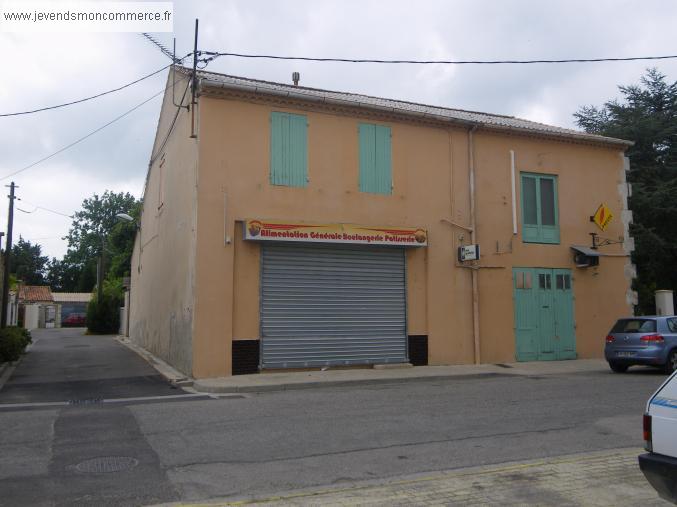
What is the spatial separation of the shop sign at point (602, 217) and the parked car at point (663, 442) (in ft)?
49.4

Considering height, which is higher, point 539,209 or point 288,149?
point 288,149

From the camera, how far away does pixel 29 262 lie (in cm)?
8012

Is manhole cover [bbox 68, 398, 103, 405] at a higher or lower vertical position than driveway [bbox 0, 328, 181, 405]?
lower

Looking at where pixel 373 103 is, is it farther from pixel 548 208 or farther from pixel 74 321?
pixel 74 321

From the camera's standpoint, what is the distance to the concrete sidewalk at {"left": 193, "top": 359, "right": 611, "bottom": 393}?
12.3 meters

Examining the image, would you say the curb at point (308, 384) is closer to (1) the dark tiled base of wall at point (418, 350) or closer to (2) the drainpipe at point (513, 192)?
(1) the dark tiled base of wall at point (418, 350)

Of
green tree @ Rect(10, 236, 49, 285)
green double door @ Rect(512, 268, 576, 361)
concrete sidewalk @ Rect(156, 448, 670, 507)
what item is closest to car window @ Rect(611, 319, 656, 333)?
green double door @ Rect(512, 268, 576, 361)

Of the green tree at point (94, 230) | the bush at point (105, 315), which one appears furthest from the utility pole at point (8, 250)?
the green tree at point (94, 230)

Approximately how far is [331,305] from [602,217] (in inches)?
356

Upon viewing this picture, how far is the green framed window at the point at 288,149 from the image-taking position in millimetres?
14609

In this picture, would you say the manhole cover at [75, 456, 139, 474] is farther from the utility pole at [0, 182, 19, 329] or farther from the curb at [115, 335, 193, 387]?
the utility pole at [0, 182, 19, 329]

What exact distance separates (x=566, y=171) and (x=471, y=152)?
134 inches

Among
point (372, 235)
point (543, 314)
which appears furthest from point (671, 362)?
point (372, 235)

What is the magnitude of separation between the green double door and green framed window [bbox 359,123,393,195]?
4.65 metres
